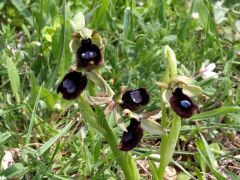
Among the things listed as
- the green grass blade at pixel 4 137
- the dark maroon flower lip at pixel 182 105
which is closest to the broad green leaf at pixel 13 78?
the green grass blade at pixel 4 137

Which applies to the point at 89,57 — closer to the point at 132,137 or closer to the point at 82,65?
the point at 82,65

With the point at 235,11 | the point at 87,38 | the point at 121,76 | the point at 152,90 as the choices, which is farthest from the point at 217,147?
the point at 235,11

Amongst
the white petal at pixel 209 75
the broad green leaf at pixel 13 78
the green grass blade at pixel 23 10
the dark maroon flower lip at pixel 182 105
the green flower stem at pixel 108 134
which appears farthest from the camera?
the green grass blade at pixel 23 10

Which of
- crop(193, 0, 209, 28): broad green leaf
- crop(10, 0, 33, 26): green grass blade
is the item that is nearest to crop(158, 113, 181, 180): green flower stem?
crop(193, 0, 209, 28): broad green leaf

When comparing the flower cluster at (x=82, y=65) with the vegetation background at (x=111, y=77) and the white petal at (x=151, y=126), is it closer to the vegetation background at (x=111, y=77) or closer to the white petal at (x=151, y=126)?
the white petal at (x=151, y=126)

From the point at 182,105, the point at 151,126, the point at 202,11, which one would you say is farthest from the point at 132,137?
the point at 202,11
